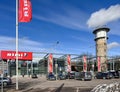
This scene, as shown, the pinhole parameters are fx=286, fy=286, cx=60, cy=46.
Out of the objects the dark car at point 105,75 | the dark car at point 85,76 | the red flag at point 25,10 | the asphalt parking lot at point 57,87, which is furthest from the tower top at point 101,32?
the red flag at point 25,10

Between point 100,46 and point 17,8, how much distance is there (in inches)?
3546

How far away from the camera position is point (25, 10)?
28375 mm

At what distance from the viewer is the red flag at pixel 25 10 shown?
92.7 ft

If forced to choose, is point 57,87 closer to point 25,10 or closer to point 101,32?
point 25,10

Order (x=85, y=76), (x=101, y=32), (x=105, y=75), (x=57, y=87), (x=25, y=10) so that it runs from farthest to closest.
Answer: (x=101, y=32) → (x=105, y=75) → (x=85, y=76) → (x=57, y=87) → (x=25, y=10)

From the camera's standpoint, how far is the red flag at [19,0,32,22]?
28.3 m

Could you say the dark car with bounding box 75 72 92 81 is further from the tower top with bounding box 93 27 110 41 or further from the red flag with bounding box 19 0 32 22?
the tower top with bounding box 93 27 110 41

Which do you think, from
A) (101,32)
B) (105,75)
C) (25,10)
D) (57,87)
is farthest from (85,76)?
(101,32)

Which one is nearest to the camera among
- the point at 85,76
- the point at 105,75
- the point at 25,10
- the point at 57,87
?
the point at 25,10

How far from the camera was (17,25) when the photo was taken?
3162 centimetres

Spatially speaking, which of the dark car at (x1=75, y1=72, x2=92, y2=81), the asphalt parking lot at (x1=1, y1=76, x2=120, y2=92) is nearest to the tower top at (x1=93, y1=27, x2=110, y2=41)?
the dark car at (x1=75, y1=72, x2=92, y2=81)

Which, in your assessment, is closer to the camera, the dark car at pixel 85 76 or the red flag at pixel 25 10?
the red flag at pixel 25 10

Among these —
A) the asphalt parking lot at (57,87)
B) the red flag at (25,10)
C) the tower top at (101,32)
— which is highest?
the tower top at (101,32)

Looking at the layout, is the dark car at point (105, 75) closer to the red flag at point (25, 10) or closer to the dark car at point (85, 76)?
the dark car at point (85, 76)
